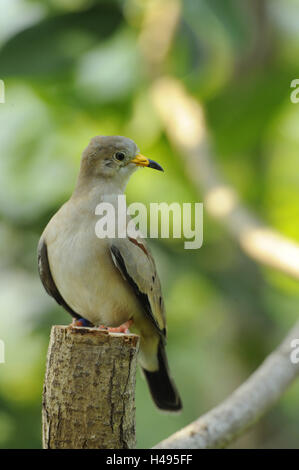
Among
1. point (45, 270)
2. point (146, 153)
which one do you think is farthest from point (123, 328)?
point (146, 153)

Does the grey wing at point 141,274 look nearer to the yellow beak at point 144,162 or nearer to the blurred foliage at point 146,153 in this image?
the yellow beak at point 144,162

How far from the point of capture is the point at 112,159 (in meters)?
4.30

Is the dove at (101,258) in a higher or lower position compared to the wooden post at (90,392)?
higher

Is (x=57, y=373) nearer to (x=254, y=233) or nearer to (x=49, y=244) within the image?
(x=49, y=244)

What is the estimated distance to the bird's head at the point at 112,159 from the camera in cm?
420

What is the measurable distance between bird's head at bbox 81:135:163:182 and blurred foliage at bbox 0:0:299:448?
180 centimetres

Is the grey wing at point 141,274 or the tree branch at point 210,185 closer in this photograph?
the grey wing at point 141,274

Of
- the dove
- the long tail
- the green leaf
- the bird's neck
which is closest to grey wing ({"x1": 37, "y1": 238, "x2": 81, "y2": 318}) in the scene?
the dove

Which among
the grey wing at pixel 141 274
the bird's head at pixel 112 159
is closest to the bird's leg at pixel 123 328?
the grey wing at pixel 141 274

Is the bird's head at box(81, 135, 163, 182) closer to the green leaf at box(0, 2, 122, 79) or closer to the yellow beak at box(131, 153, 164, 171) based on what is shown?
the yellow beak at box(131, 153, 164, 171)

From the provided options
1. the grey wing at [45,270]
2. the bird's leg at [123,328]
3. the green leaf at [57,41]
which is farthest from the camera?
the green leaf at [57,41]

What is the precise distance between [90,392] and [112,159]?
156 centimetres

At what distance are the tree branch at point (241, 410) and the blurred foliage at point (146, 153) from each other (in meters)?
2.69
